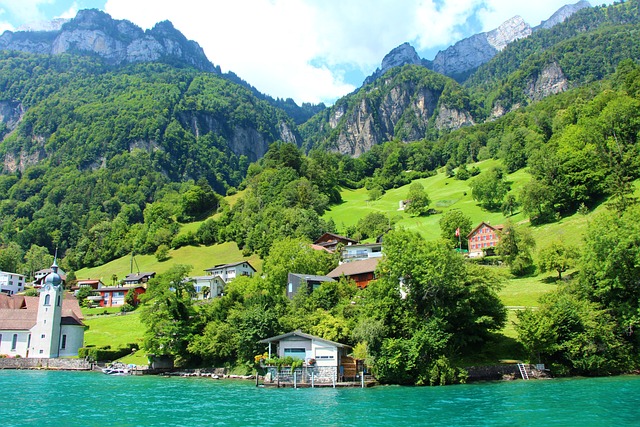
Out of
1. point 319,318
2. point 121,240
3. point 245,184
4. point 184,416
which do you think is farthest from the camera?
point 245,184

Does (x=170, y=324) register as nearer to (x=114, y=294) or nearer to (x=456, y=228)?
(x=114, y=294)

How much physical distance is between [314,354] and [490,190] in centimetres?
8106

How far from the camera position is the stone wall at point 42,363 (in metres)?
64.4

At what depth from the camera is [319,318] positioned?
184 ft

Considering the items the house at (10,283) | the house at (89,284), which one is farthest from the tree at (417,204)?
the house at (10,283)

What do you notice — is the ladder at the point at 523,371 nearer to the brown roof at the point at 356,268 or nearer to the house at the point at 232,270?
the brown roof at the point at 356,268

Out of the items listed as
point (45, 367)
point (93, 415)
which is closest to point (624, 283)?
point (93, 415)

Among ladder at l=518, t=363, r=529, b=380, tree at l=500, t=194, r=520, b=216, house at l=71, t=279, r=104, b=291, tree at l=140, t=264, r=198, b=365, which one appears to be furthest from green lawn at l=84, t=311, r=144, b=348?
tree at l=500, t=194, r=520, b=216

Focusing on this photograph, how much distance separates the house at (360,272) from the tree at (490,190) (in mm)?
52315

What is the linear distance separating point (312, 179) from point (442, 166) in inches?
2491

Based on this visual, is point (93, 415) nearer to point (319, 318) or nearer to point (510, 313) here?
point (319, 318)

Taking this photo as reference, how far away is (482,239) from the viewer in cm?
9800

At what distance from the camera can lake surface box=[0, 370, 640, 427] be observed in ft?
97.7

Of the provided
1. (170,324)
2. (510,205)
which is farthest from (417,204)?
(170,324)
